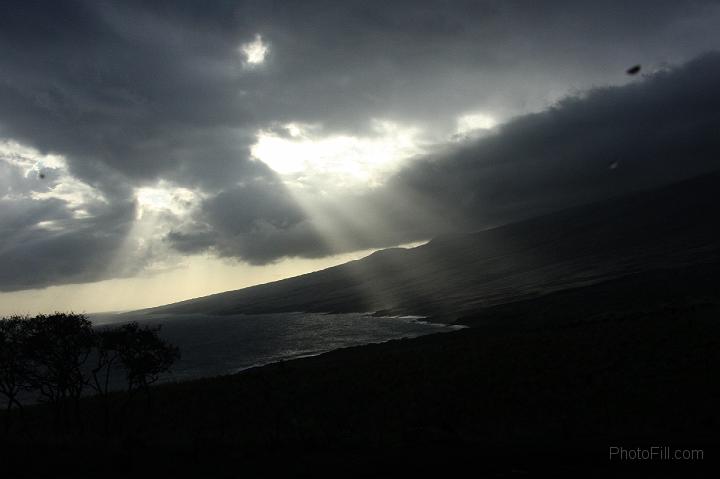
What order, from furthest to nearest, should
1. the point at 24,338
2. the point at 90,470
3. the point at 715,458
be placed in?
the point at 24,338 → the point at 90,470 → the point at 715,458

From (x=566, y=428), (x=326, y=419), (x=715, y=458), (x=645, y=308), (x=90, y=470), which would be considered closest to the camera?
(x=715, y=458)

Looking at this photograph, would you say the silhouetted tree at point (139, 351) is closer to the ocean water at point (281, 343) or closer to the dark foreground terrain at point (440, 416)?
the dark foreground terrain at point (440, 416)

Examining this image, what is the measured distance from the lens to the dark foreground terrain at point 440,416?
50.5 ft

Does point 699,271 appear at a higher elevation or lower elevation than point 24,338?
lower

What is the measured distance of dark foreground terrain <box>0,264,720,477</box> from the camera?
50.5 ft

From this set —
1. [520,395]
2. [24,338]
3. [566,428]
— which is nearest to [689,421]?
[566,428]

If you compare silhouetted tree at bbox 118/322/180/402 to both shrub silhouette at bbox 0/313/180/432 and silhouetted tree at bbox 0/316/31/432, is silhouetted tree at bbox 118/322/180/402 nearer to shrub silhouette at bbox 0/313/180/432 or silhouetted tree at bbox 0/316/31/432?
shrub silhouette at bbox 0/313/180/432

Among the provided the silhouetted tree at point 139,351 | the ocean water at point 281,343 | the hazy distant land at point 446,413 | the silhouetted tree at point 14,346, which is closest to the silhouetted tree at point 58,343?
the silhouetted tree at point 14,346

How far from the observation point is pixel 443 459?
15664mm

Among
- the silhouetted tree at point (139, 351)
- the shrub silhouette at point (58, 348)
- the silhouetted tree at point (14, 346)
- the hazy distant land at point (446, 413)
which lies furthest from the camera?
the silhouetted tree at point (139, 351)

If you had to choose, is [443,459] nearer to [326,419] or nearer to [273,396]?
[326,419]

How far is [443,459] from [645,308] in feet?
378

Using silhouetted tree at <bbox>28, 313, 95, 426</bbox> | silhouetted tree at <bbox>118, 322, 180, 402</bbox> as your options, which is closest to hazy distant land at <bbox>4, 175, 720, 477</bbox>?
silhouetted tree at <bbox>118, 322, 180, 402</bbox>

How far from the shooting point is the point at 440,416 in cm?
3472
